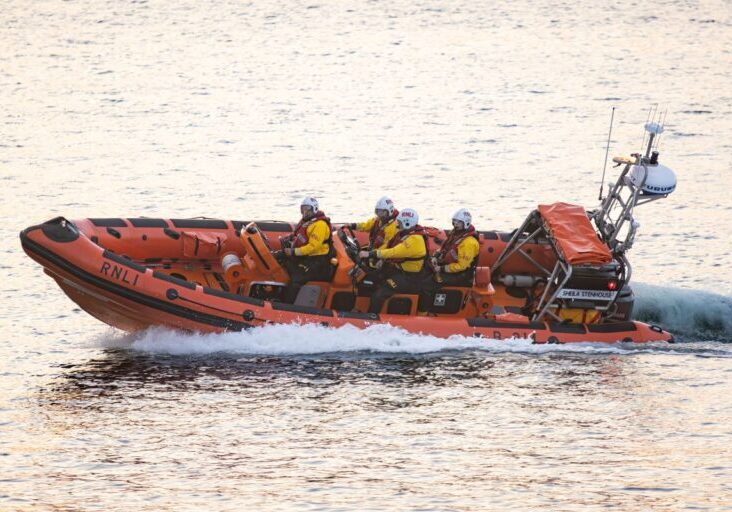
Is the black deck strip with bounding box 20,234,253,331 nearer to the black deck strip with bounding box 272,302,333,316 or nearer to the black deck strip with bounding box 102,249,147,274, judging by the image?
the black deck strip with bounding box 102,249,147,274

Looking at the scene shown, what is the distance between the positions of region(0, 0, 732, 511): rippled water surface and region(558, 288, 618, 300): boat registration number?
1.88 feet

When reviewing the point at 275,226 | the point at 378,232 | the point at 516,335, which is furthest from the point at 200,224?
the point at 516,335

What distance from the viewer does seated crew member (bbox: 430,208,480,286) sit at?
16875 mm

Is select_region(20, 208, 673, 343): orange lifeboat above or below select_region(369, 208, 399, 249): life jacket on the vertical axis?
below

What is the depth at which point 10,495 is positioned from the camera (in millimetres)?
13148

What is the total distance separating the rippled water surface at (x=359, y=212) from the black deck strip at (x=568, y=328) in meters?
0.21

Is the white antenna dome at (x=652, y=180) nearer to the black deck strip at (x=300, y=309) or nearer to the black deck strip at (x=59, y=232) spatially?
the black deck strip at (x=300, y=309)

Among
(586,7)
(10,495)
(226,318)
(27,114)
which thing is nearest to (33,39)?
(27,114)

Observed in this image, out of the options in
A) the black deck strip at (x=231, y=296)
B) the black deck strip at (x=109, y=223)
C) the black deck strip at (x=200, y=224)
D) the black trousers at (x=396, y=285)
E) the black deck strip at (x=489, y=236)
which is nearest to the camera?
the black deck strip at (x=231, y=296)

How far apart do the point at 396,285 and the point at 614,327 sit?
2556 millimetres

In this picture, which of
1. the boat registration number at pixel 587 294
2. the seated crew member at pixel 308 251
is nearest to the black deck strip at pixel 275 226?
the seated crew member at pixel 308 251

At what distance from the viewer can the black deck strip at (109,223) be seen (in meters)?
17.1

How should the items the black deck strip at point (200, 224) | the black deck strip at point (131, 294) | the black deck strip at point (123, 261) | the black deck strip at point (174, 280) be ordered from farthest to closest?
the black deck strip at point (200, 224), the black deck strip at point (174, 280), the black deck strip at point (123, 261), the black deck strip at point (131, 294)

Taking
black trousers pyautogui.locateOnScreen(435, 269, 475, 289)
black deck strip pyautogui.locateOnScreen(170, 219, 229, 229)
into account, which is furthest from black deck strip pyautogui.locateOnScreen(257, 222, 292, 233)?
black trousers pyautogui.locateOnScreen(435, 269, 475, 289)
